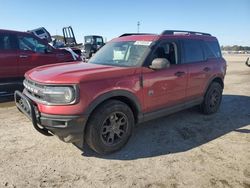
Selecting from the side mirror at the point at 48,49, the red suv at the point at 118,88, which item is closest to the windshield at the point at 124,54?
the red suv at the point at 118,88

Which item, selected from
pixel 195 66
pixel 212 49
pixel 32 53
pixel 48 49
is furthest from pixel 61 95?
pixel 48 49

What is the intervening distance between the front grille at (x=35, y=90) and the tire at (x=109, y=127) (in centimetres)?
80

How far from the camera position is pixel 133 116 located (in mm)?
4344

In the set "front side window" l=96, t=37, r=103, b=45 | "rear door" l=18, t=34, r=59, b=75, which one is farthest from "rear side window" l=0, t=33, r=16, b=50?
"front side window" l=96, t=37, r=103, b=45

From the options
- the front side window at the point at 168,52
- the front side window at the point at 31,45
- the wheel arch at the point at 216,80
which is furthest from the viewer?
the front side window at the point at 31,45

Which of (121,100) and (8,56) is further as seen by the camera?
(8,56)

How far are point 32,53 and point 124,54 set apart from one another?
13.7ft

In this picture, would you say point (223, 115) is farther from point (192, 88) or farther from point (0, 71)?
point (0, 71)

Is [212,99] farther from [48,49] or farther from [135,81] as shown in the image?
[48,49]

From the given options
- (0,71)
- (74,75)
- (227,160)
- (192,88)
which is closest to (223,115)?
(192,88)

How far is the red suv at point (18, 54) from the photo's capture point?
726 cm

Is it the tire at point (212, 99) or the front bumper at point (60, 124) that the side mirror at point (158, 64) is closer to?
the front bumper at point (60, 124)

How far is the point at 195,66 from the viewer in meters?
5.47

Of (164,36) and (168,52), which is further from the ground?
(164,36)
